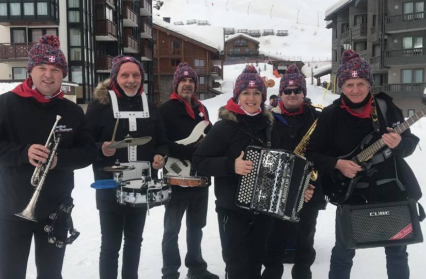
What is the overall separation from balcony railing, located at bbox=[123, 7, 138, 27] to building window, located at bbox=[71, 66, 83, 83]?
29.9ft

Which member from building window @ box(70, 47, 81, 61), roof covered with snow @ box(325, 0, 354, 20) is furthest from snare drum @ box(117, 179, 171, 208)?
roof covered with snow @ box(325, 0, 354, 20)

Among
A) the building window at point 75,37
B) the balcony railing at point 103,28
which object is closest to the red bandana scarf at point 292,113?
the building window at point 75,37

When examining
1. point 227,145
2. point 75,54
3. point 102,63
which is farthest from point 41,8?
point 227,145

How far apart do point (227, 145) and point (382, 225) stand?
1.60 metres

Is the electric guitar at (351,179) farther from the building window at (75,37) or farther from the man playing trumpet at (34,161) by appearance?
the building window at (75,37)

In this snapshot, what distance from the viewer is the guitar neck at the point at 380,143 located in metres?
3.50

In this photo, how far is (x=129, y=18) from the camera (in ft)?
121

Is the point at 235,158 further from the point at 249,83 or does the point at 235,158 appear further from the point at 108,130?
the point at 108,130

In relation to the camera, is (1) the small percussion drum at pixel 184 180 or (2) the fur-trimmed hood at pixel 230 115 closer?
(2) the fur-trimmed hood at pixel 230 115

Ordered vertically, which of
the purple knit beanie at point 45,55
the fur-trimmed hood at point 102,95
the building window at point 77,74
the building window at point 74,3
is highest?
the building window at point 74,3

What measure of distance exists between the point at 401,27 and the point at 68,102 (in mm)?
34621

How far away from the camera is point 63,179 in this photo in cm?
359

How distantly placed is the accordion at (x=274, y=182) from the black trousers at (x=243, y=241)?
270 millimetres

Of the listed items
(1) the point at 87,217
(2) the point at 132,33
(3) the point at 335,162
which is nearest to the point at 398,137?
(3) the point at 335,162
